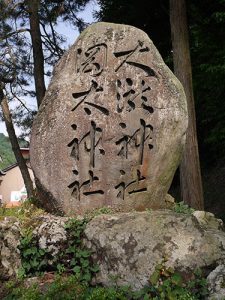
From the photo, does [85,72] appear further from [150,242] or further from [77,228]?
[150,242]

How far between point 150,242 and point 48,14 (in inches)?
406

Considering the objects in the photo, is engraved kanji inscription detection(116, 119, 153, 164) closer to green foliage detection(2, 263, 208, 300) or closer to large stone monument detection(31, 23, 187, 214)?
large stone monument detection(31, 23, 187, 214)

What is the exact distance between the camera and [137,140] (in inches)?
219

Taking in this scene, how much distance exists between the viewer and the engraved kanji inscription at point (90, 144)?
220 inches

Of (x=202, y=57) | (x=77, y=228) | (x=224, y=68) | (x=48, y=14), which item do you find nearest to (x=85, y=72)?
(x=77, y=228)

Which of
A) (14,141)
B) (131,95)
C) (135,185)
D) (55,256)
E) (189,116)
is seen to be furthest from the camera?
(14,141)

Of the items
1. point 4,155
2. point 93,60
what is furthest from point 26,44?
point 4,155

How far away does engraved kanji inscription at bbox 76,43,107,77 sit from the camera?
5.81m

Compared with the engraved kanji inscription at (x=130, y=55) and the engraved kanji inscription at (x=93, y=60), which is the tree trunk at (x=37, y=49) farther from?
the engraved kanji inscription at (x=130, y=55)

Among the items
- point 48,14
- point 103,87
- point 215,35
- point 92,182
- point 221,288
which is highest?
point 48,14

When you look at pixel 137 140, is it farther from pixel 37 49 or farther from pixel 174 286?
pixel 37 49

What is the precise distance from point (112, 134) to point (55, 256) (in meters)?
1.65

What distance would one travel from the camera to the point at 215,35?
34.0ft

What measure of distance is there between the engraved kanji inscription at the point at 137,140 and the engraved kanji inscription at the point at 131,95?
0.22m
